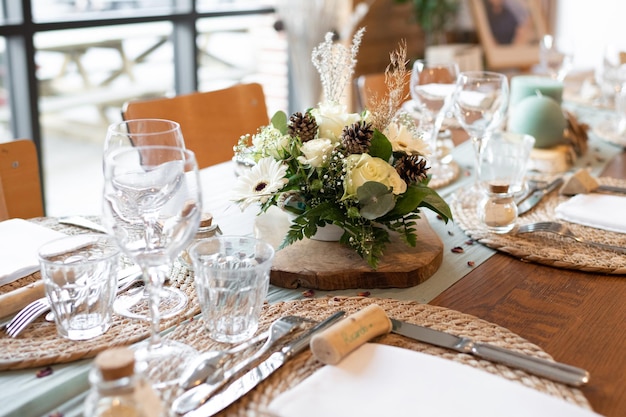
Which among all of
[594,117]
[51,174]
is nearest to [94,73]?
[51,174]

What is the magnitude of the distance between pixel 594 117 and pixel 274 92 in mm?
2210

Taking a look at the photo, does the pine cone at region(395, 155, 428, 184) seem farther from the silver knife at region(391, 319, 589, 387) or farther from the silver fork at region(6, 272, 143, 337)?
the silver fork at region(6, 272, 143, 337)

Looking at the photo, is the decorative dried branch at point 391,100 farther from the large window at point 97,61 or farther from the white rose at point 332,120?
the large window at point 97,61

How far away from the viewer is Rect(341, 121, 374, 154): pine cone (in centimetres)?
109

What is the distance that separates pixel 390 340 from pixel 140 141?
0.42 meters

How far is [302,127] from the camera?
114 cm

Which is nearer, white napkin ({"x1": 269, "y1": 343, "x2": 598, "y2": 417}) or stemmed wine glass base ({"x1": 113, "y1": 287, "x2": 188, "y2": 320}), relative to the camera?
white napkin ({"x1": 269, "y1": 343, "x2": 598, "y2": 417})

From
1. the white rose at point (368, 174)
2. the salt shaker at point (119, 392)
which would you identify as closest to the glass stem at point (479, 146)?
the white rose at point (368, 174)

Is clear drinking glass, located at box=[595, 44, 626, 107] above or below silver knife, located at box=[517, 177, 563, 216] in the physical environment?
above

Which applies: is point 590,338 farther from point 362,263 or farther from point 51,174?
point 51,174

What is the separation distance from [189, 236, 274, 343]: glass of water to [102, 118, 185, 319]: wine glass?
0.35ft

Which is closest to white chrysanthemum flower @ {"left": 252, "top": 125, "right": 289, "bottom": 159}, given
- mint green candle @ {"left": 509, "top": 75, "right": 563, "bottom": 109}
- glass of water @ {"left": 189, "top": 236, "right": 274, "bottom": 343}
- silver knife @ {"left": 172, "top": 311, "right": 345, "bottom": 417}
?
glass of water @ {"left": 189, "top": 236, "right": 274, "bottom": 343}

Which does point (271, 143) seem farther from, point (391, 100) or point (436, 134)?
point (436, 134)

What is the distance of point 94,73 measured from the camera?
3305mm
